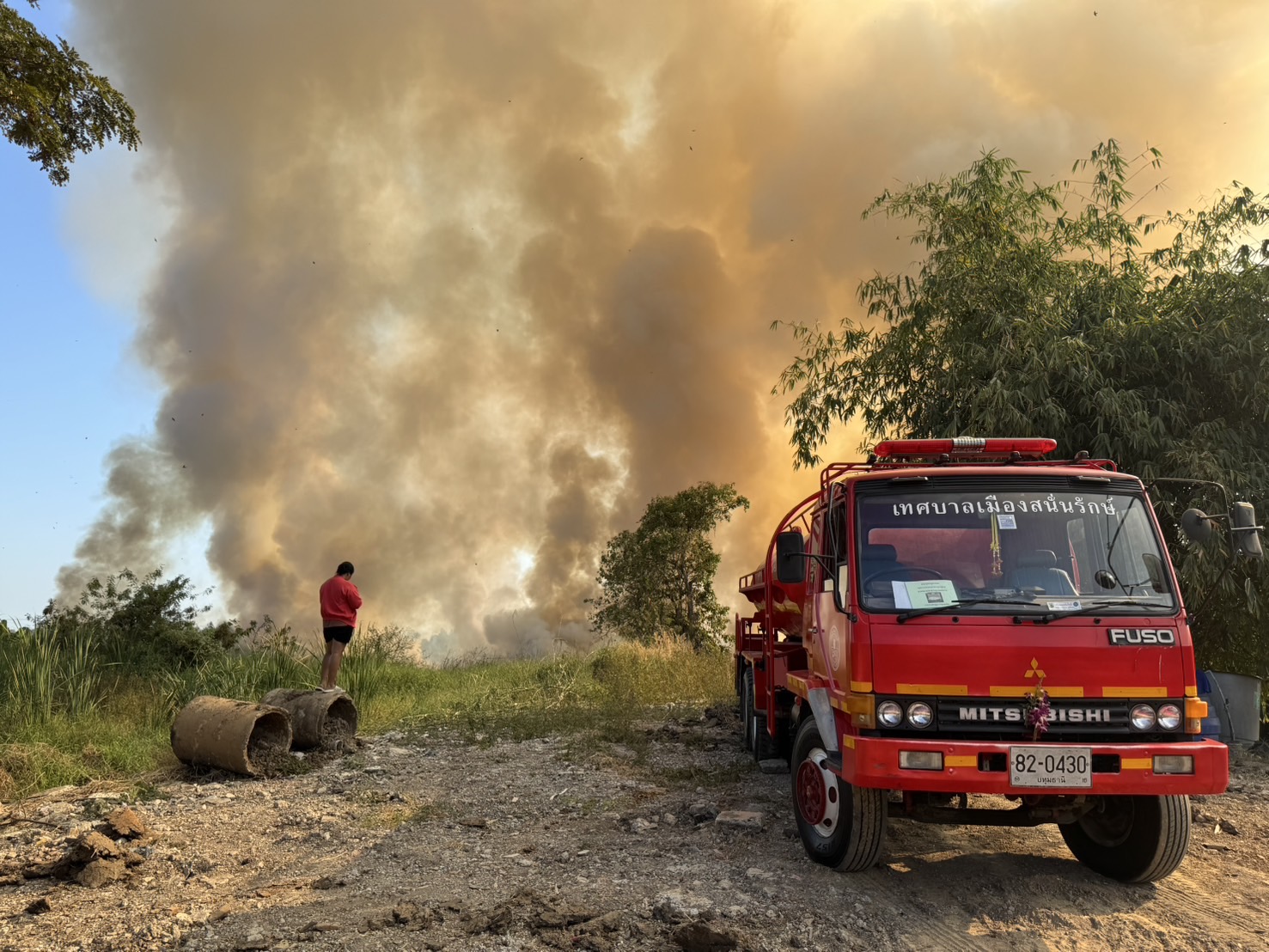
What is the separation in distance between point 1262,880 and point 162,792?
9.11 meters

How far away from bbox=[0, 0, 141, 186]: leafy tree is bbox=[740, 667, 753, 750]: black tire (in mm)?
11509

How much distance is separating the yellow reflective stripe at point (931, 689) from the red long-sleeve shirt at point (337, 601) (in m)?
9.03

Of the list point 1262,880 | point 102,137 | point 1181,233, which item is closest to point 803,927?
point 1262,880

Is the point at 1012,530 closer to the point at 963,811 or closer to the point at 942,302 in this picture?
the point at 963,811

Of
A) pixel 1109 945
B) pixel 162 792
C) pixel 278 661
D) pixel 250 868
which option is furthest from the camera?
pixel 278 661

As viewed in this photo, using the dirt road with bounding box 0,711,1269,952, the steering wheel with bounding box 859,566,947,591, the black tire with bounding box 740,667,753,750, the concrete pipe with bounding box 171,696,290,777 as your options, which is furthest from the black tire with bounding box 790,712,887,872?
the concrete pipe with bounding box 171,696,290,777

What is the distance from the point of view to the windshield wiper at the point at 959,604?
5.16 metres

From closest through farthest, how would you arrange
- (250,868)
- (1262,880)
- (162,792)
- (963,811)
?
(963,811) < (1262,880) < (250,868) < (162,792)

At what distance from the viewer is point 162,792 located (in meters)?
8.47

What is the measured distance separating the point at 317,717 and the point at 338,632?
2264 mm

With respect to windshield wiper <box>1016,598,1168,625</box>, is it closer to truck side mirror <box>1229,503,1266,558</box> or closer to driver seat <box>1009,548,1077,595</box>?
driver seat <box>1009,548,1077,595</box>

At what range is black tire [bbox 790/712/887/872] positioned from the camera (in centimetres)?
534

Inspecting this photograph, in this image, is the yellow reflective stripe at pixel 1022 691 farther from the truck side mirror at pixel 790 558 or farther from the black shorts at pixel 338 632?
the black shorts at pixel 338 632

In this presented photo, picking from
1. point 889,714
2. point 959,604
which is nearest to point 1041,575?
point 959,604
